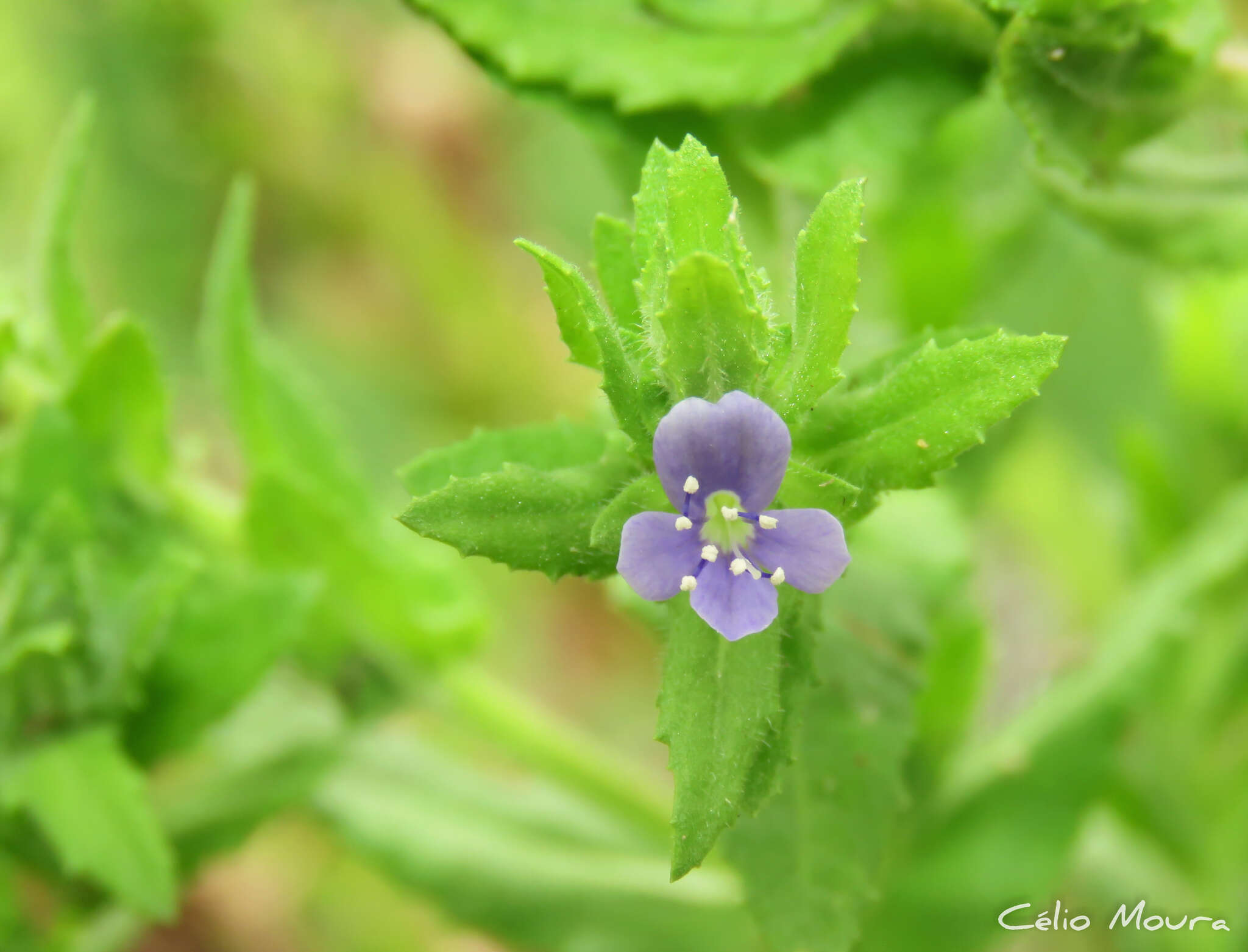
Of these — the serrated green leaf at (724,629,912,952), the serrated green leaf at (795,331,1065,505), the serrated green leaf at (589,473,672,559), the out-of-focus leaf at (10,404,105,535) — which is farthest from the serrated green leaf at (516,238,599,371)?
the out-of-focus leaf at (10,404,105,535)

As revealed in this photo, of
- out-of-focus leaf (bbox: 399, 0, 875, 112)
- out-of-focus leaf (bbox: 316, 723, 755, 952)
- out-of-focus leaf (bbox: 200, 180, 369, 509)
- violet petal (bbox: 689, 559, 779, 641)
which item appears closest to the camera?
violet petal (bbox: 689, 559, 779, 641)

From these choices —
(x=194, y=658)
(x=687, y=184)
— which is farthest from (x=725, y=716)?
(x=194, y=658)

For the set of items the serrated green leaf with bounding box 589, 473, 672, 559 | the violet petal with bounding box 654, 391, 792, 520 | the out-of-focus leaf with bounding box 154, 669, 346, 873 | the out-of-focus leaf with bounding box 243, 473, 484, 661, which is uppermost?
the violet petal with bounding box 654, 391, 792, 520

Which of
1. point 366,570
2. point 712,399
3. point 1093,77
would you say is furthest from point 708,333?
point 366,570

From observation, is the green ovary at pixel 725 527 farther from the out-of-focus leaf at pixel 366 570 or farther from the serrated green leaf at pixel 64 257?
the serrated green leaf at pixel 64 257

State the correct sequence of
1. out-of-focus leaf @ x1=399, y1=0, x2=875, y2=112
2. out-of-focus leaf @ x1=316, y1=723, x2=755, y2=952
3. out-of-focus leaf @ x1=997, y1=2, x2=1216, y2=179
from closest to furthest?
out-of-focus leaf @ x1=997, y1=2, x2=1216, y2=179, out-of-focus leaf @ x1=399, y1=0, x2=875, y2=112, out-of-focus leaf @ x1=316, y1=723, x2=755, y2=952

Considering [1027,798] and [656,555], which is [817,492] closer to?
[656,555]

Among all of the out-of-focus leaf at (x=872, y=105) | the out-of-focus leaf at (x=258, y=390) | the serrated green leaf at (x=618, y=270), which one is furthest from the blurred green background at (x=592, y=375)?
the serrated green leaf at (x=618, y=270)

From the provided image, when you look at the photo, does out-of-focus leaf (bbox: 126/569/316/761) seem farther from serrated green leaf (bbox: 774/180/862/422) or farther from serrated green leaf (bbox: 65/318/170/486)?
serrated green leaf (bbox: 774/180/862/422)
